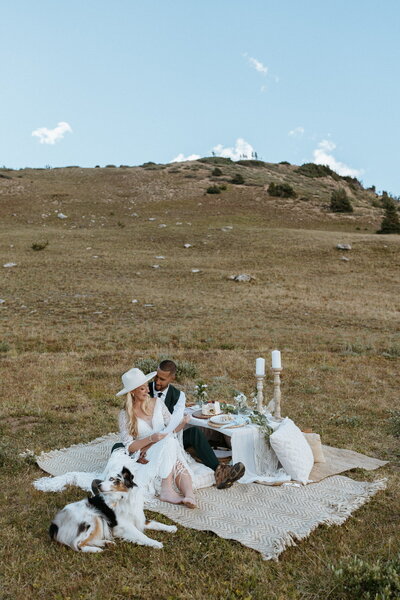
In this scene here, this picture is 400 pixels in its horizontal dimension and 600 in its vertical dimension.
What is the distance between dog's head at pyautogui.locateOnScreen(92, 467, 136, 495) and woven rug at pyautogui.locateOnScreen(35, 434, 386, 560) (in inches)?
39.6

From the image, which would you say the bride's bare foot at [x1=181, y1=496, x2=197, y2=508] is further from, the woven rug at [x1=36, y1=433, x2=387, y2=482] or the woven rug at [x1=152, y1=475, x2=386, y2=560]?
the woven rug at [x1=36, y1=433, x2=387, y2=482]

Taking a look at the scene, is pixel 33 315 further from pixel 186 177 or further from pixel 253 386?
pixel 186 177

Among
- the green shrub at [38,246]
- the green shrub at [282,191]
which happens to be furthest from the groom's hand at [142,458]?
the green shrub at [282,191]

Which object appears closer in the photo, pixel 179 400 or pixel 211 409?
pixel 179 400

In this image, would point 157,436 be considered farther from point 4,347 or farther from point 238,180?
point 238,180

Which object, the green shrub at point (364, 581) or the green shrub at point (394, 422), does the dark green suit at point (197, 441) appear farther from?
the green shrub at point (394, 422)

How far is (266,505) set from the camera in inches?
226

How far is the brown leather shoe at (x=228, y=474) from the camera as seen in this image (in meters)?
6.07

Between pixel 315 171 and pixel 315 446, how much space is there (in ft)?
234

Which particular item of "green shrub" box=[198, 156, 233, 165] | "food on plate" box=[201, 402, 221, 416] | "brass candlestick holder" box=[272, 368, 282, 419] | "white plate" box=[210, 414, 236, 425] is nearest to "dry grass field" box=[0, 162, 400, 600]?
"brass candlestick holder" box=[272, 368, 282, 419]

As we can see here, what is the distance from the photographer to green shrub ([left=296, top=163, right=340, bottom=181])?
237 ft

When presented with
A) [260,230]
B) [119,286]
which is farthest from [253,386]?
[260,230]

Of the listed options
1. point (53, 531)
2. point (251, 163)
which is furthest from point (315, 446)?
point (251, 163)

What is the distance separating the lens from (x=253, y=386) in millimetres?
11508
